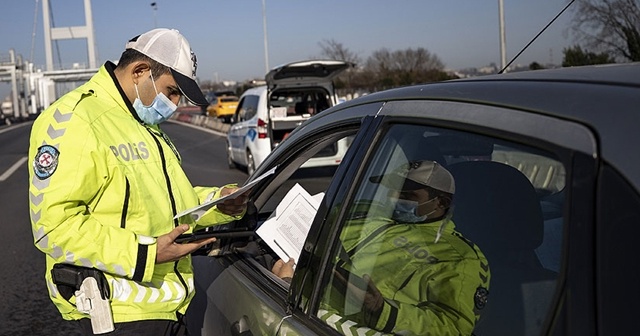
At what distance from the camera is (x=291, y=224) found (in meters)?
3.06

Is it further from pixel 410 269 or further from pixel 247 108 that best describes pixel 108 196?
pixel 247 108

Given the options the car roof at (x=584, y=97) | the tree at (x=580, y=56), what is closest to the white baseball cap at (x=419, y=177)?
the car roof at (x=584, y=97)

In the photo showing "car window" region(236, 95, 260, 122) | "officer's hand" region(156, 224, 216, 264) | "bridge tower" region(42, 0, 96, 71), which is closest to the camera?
"officer's hand" region(156, 224, 216, 264)

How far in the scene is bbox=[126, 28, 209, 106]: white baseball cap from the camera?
2.66 metres

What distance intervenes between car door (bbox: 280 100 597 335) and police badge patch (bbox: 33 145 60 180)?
0.83 metres

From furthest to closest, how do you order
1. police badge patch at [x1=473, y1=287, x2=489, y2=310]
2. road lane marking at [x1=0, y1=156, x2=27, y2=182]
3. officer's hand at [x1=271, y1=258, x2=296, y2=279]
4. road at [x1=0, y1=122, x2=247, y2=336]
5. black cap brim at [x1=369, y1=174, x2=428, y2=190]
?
road lane marking at [x1=0, y1=156, x2=27, y2=182], road at [x1=0, y1=122, x2=247, y2=336], officer's hand at [x1=271, y1=258, x2=296, y2=279], black cap brim at [x1=369, y1=174, x2=428, y2=190], police badge patch at [x1=473, y1=287, x2=489, y2=310]

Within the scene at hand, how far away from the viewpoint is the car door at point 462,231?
1.37 metres

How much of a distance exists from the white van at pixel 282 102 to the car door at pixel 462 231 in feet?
36.2

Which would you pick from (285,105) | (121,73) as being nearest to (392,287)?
(121,73)

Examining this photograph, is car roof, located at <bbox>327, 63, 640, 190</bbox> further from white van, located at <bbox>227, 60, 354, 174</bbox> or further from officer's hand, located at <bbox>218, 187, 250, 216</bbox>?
white van, located at <bbox>227, 60, 354, 174</bbox>

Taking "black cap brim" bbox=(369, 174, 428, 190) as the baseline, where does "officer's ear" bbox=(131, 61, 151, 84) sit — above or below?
above

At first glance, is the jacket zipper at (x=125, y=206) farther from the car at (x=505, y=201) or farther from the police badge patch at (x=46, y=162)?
the car at (x=505, y=201)

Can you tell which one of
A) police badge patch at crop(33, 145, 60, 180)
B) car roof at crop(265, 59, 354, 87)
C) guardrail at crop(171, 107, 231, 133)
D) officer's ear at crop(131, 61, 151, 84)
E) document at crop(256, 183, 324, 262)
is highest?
car roof at crop(265, 59, 354, 87)

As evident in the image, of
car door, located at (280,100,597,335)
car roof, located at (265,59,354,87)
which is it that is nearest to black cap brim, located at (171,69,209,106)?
car door, located at (280,100,597,335)
